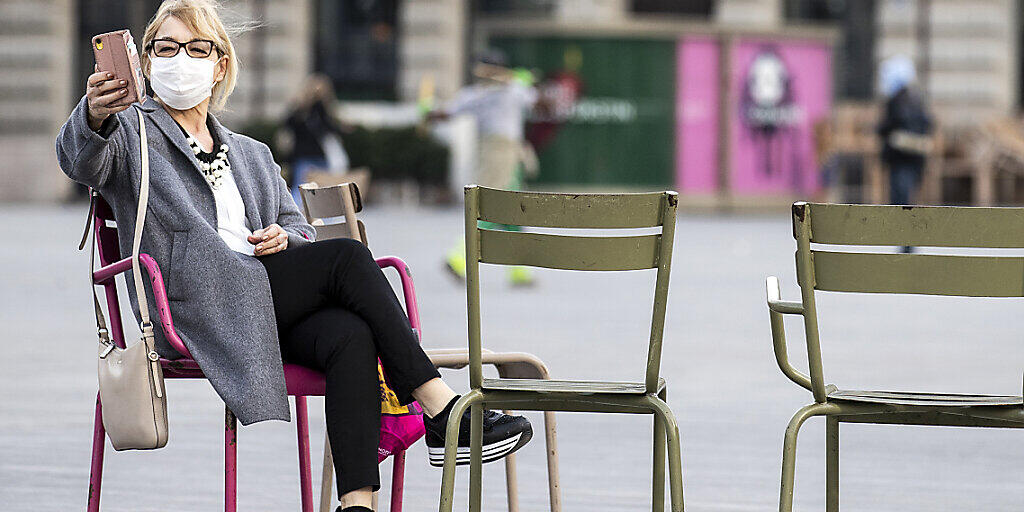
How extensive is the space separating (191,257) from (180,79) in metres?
0.54

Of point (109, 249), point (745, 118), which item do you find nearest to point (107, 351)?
point (109, 249)

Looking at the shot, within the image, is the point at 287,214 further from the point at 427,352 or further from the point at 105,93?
the point at 105,93

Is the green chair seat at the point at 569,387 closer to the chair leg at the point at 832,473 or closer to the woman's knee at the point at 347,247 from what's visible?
the chair leg at the point at 832,473

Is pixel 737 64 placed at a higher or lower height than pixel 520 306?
higher

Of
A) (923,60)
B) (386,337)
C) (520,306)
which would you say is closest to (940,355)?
(520,306)

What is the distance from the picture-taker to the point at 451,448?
398cm

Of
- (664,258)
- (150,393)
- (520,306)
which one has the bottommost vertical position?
(520,306)

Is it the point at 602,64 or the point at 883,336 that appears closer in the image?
the point at 883,336

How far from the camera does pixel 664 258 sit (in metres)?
3.86

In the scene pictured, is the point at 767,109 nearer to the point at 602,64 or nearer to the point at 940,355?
the point at 602,64

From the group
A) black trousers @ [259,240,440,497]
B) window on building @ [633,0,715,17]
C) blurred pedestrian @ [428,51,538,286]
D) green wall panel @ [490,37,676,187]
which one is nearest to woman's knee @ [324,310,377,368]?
black trousers @ [259,240,440,497]

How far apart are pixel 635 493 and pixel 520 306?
245 inches

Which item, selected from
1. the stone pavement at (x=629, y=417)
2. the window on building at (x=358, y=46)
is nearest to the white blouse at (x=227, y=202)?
the stone pavement at (x=629, y=417)

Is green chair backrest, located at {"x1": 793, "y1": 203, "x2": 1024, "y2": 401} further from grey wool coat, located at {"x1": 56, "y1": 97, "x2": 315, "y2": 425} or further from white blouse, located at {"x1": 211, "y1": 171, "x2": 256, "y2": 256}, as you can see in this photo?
white blouse, located at {"x1": 211, "y1": 171, "x2": 256, "y2": 256}
